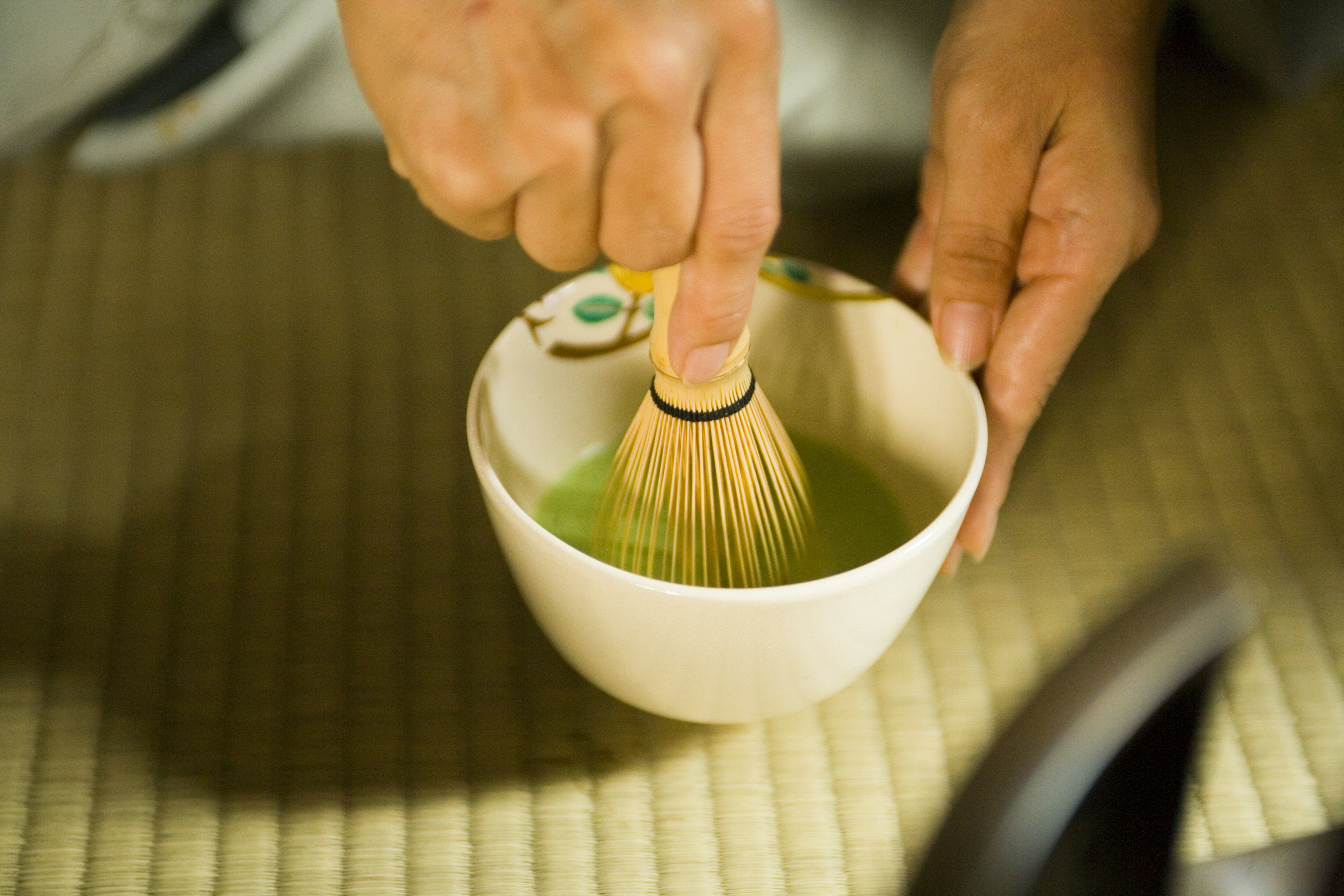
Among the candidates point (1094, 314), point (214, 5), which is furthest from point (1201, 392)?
point (214, 5)

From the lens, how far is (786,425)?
51 cm

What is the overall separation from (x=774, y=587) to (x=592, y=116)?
16cm

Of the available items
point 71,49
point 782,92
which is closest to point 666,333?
point 782,92

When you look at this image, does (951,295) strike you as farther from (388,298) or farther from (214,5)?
(214,5)

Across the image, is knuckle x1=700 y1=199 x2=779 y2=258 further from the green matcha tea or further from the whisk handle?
the green matcha tea

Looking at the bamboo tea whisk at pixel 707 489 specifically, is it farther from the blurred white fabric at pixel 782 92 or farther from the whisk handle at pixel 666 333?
the blurred white fabric at pixel 782 92

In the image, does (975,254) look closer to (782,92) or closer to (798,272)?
(798,272)

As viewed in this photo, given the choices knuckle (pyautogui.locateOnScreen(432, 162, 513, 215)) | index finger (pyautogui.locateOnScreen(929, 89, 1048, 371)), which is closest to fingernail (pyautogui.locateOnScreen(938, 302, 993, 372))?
index finger (pyautogui.locateOnScreen(929, 89, 1048, 371))

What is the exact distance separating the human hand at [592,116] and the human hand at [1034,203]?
17 centimetres

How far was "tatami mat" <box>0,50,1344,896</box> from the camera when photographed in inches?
14.9

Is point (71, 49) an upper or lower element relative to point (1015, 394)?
upper

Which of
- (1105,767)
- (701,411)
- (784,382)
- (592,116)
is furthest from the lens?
(784,382)

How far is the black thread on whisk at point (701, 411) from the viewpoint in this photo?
384 mm

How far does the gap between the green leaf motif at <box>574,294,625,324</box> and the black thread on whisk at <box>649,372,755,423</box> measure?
8 centimetres
